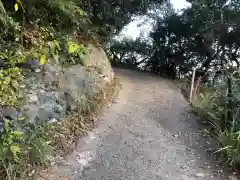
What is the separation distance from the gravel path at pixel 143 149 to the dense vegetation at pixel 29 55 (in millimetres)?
401

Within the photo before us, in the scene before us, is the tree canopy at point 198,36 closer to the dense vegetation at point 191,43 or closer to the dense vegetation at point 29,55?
the dense vegetation at point 191,43

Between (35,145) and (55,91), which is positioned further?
(55,91)

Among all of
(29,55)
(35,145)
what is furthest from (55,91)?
(35,145)

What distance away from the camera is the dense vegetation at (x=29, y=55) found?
308 centimetres

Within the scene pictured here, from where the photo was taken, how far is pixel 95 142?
13.6 ft

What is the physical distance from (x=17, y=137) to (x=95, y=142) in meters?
1.34

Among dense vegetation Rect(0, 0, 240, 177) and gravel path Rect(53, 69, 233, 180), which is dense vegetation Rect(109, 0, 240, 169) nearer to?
dense vegetation Rect(0, 0, 240, 177)

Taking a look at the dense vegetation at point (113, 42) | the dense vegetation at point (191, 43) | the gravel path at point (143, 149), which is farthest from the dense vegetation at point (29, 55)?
the dense vegetation at point (191, 43)

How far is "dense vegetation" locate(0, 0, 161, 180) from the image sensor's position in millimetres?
3084

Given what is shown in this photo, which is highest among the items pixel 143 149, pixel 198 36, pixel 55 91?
pixel 198 36

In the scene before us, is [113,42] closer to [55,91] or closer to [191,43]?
[191,43]

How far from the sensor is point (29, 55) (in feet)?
13.3

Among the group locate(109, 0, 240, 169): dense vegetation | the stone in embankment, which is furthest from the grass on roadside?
locate(109, 0, 240, 169): dense vegetation

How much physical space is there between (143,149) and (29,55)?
87.0 inches
